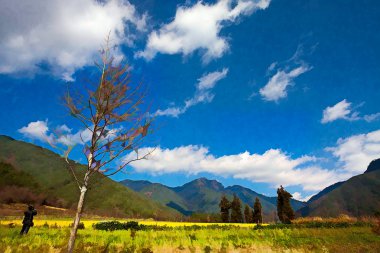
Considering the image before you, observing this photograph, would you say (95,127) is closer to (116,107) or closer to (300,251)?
(116,107)

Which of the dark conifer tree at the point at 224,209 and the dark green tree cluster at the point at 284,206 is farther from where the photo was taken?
the dark conifer tree at the point at 224,209

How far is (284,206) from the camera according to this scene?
3009 inches

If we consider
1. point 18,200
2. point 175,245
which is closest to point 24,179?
point 18,200

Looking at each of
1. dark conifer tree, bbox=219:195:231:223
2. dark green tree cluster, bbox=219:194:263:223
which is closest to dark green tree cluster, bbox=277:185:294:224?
dark green tree cluster, bbox=219:194:263:223

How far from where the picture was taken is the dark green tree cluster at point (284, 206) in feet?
247

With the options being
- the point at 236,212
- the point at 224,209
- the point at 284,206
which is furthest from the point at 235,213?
the point at 284,206

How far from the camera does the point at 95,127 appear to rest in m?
9.98

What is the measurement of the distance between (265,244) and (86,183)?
41.2 feet

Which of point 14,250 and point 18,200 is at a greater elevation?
point 18,200

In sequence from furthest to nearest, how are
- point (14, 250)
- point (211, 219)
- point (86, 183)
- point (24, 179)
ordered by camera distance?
point (24, 179) < point (211, 219) < point (14, 250) < point (86, 183)

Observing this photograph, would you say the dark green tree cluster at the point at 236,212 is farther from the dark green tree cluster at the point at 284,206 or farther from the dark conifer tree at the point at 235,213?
the dark green tree cluster at the point at 284,206

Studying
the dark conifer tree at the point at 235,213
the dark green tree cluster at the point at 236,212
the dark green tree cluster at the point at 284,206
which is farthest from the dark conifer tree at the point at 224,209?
the dark green tree cluster at the point at 284,206

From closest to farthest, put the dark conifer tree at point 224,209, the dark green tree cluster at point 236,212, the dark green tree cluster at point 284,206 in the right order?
1. the dark green tree cluster at point 284,206
2. the dark green tree cluster at point 236,212
3. the dark conifer tree at point 224,209

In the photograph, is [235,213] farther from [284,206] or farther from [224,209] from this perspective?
[284,206]
